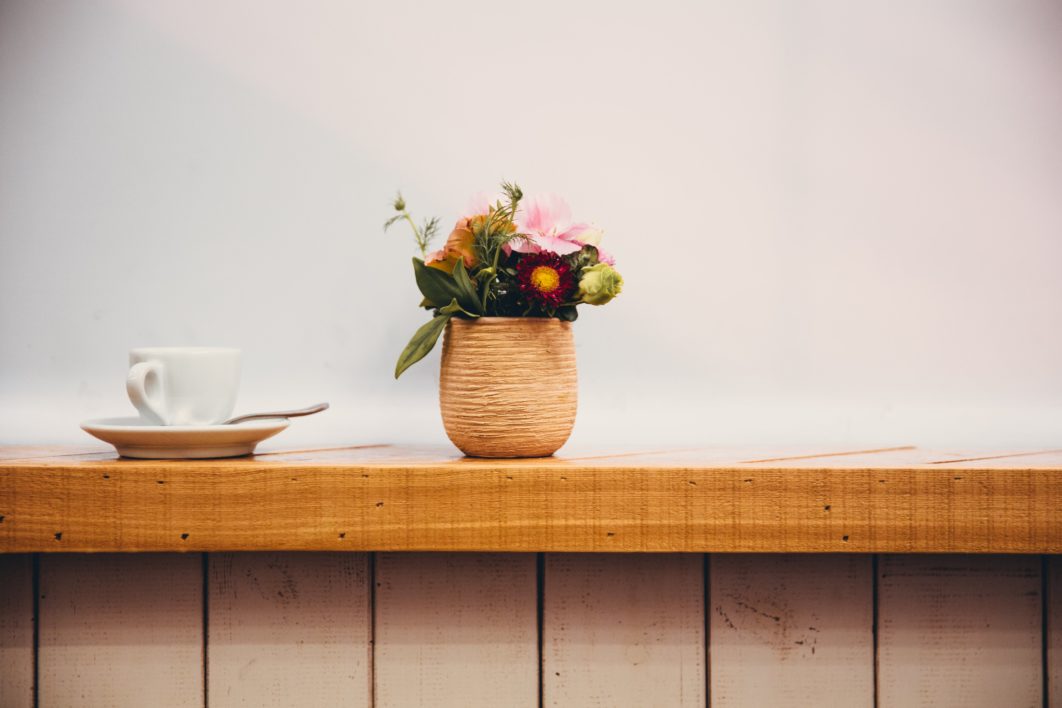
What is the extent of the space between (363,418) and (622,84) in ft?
1.70

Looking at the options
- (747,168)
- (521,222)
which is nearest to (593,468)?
(521,222)

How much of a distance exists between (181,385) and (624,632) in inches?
19.8

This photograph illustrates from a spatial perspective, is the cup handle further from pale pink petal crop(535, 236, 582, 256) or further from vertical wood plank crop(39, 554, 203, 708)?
pale pink petal crop(535, 236, 582, 256)

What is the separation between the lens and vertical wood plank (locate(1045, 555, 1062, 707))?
0.74 meters

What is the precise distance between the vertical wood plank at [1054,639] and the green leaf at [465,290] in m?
0.66

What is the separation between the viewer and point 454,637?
75 centimetres

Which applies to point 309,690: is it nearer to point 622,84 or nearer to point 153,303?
point 153,303

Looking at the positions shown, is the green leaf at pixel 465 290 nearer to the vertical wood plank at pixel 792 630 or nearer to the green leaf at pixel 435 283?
the green leaf at pixel 435 283

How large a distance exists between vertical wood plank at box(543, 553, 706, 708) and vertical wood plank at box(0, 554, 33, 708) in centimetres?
55

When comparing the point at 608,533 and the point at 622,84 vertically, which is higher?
the point at 622,84

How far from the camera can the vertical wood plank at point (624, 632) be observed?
0.74m

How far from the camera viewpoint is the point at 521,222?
0.68 metres

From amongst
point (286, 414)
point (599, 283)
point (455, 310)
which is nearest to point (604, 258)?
point (599, 283)

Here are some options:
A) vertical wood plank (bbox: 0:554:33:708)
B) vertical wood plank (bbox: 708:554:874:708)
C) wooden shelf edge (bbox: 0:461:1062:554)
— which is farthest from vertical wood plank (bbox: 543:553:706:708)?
vertical wood plank (bbox: 0:554:33:708)
